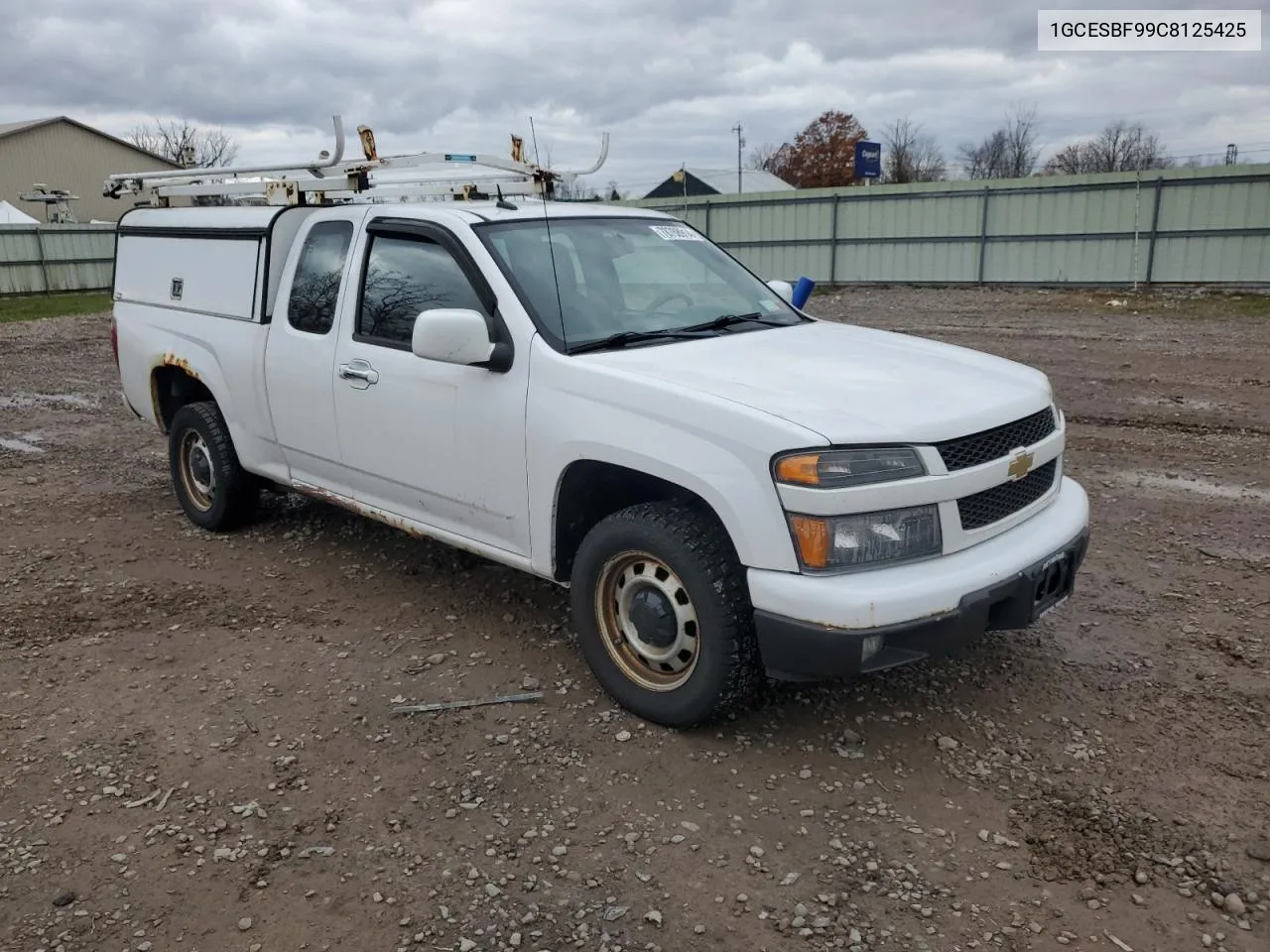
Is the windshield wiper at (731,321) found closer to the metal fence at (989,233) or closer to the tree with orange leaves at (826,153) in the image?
the metal fence at (989,233)

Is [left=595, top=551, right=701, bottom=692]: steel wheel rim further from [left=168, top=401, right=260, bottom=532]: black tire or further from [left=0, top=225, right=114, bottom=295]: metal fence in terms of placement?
[left=0, top=225, right=114, bottom=295]: metal fence

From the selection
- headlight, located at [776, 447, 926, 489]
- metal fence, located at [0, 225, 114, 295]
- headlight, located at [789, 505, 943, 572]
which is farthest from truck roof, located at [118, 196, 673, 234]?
metal fence, located at [0, 225, 114, 295]

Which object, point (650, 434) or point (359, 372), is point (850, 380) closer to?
point (650, 434)

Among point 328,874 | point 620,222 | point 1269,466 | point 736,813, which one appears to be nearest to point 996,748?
point 736,813

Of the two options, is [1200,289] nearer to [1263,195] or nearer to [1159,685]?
[1263,195]

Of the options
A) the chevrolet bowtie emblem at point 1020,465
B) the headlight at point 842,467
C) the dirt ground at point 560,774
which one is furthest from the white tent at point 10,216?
Result: the chevrolet bowtie emblem at point 1020,465

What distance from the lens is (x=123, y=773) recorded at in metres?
3.51

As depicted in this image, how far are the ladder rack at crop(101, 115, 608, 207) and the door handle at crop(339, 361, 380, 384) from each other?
1086 millimetres

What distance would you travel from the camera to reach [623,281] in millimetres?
4410

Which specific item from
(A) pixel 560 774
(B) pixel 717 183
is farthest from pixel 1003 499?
(B) pixel 717 183

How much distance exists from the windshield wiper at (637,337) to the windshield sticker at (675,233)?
0.81m

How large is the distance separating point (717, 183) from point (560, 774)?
152 feet

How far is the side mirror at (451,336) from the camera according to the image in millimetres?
3762

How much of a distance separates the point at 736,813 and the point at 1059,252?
20372 millimetres
